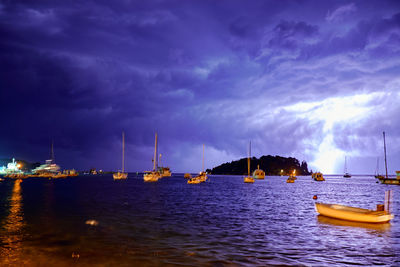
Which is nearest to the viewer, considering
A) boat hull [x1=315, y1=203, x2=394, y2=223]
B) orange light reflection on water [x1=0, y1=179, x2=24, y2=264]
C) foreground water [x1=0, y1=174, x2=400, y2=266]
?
orange light reflection on water [x1=0, y1=179, x2=24, y2=264]

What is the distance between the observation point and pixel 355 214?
2839 cm

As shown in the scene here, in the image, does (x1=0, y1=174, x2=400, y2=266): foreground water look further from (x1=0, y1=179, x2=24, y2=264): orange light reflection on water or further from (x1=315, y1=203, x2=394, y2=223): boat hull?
(x1=315, y1=203, x2=394, y2=223): boat hull

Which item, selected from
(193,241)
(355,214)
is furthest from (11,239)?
(355,214)

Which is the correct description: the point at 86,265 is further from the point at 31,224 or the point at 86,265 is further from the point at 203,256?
the point at 31,224

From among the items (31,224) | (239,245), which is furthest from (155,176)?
(239,245)

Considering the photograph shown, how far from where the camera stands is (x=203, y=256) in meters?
16.3

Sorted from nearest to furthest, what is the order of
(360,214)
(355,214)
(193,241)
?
(193,241)
(360,214)
(355,214)

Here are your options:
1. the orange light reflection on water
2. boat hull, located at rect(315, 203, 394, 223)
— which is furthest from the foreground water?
boat hull, located at rect(315, 203, 394, 223)

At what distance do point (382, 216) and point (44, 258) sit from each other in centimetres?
2792

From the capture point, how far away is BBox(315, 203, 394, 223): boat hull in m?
27.6

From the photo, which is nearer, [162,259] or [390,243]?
[162,259]

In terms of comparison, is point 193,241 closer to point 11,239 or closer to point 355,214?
point 11,239

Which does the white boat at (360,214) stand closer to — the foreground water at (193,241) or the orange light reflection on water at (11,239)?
the foreground water at (193,241)

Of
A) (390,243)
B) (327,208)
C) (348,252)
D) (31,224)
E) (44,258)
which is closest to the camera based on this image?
(44,258)
